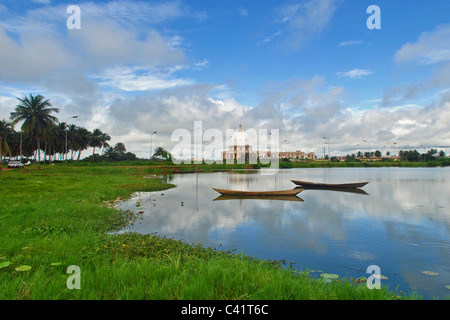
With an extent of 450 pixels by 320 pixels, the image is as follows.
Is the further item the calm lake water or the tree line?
the tree line

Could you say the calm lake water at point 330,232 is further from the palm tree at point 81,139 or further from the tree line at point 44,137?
the palm tree at point 81,139

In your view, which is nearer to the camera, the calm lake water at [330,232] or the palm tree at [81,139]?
the calm lake water at [330,232]

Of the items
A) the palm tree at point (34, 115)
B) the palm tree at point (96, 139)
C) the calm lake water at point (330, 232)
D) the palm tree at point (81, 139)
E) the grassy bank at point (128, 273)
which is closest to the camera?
the grassy bank at point (128, 273)

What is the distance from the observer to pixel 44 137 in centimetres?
4581

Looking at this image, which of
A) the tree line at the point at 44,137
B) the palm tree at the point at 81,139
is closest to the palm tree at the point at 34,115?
the tree line at the point at 44,137

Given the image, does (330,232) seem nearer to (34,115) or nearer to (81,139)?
(34,115)

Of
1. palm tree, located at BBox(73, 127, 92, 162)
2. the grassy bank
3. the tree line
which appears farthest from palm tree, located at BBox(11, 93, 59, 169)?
the grassy bank

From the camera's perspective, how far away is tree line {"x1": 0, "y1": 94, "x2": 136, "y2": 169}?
43.6 metres

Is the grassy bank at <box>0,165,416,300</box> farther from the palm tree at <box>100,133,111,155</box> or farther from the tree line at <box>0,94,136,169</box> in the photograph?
the palm tree at <box>100,133,111,155</box>

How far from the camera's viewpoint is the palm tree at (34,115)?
1688 inches

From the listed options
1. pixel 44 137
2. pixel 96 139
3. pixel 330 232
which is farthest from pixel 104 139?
pixel 330 232

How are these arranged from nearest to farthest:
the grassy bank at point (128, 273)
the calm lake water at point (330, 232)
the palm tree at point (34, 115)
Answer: the grassy bank at point (128, 273), the calm lake water at point (330, 232), the palm tree at point (34, 115)

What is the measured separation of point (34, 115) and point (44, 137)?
4.03m

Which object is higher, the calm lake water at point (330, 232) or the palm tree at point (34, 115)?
the palm tree at point (34, 115)
